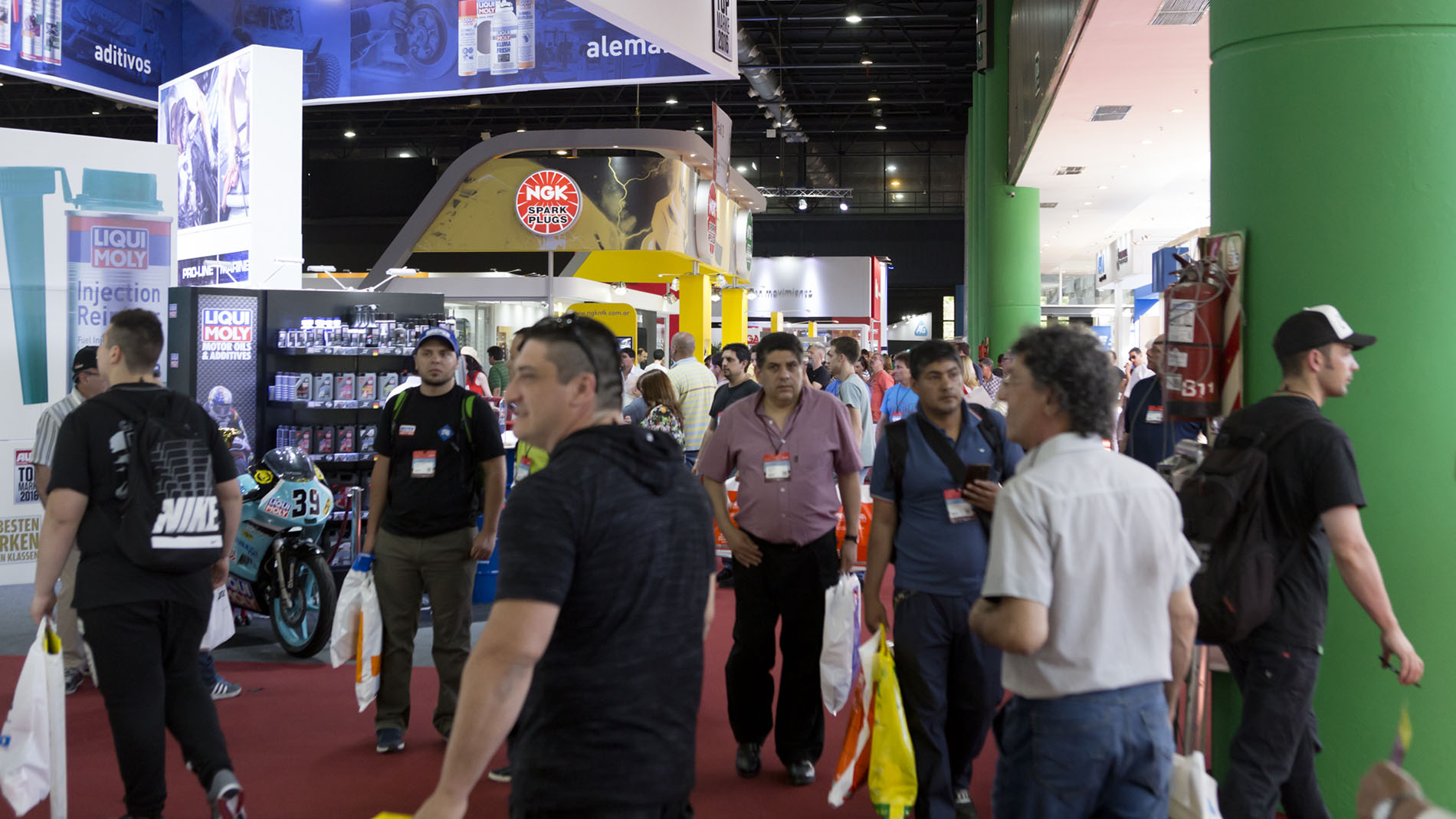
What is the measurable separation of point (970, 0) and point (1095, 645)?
1980cm

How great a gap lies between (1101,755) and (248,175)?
8503 millimetres

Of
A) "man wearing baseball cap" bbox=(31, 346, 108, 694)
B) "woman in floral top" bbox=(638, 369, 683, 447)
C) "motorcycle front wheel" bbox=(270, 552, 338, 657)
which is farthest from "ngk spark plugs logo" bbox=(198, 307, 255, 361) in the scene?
"woman in floral top" bbox=(638, 369, 683, 447)

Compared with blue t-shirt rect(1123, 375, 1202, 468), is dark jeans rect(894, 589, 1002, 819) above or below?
below

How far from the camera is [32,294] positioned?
6891 millimetres

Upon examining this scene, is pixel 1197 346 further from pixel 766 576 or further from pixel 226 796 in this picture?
pixel 226 796

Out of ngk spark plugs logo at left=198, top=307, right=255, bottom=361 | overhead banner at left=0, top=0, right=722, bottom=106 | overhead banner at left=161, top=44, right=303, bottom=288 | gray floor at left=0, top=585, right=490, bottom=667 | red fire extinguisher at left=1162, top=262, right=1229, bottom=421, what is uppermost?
overhead banner at left=0, top=0, right=722, bottom=106

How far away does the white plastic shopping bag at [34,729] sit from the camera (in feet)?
9.79

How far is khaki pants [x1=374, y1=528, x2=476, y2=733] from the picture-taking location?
4070mm

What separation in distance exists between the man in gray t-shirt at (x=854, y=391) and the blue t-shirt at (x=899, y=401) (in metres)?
0.16

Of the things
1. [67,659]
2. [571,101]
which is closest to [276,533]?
[67,659]

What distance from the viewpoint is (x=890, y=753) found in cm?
313

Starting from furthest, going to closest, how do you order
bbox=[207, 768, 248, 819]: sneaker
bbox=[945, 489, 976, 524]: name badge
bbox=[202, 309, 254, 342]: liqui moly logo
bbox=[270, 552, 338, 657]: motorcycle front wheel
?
1. bbox=[202, 309, 254, 342]: liqui moly logo
2. bbox=[270, 552, 338, 657]: motorcycle front wheel
3. bbox=[945, 489, 976, 524]: name badge
4. bbox=[207, 768, 248, 819]: sneaker

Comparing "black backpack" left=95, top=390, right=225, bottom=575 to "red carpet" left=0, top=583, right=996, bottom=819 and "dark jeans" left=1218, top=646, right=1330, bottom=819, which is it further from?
"dark jeans" left=1218, top=646, right=1330, bottom=819

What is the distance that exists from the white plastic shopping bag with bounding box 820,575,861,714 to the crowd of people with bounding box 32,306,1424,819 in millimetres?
134
